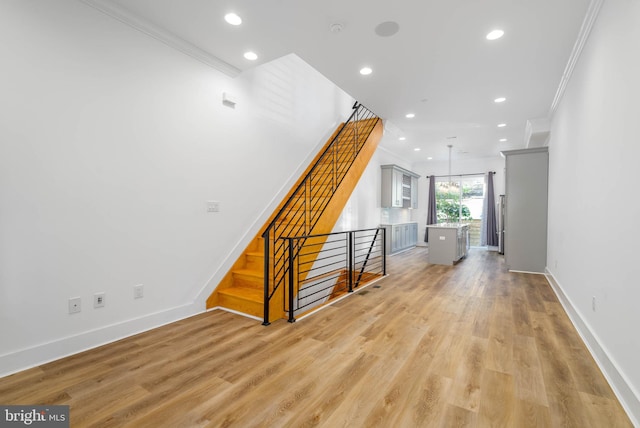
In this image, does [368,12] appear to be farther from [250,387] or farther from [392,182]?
[392,182]

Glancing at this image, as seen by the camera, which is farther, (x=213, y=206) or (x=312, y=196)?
(x=312, y=196)

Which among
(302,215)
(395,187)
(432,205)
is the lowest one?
(302,215)

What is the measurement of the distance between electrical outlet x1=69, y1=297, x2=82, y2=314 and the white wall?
3832 millimetres

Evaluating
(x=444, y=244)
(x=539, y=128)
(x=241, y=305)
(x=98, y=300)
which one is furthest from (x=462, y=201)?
(x=98, y=300)

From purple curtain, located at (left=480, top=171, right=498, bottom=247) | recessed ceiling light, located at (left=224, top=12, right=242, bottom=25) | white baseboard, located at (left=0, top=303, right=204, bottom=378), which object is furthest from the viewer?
purple curtain, located at (left=480, top=171, right=498, bottom=247)

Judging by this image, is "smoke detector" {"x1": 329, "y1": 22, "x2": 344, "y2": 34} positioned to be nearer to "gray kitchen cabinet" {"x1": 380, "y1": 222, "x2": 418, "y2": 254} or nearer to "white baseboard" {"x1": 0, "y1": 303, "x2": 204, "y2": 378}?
"white baseboard" {"x1": 0, "y1": 303, "x2": 204, "y2": 378}

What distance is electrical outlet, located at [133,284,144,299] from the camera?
2787mm

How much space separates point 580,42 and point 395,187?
5.38 metres

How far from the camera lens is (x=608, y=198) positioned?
2113 millimetres

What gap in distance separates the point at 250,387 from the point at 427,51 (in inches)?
147

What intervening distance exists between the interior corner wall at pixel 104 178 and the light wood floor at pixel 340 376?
1.13 feet

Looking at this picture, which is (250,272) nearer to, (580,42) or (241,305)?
(241,305)
